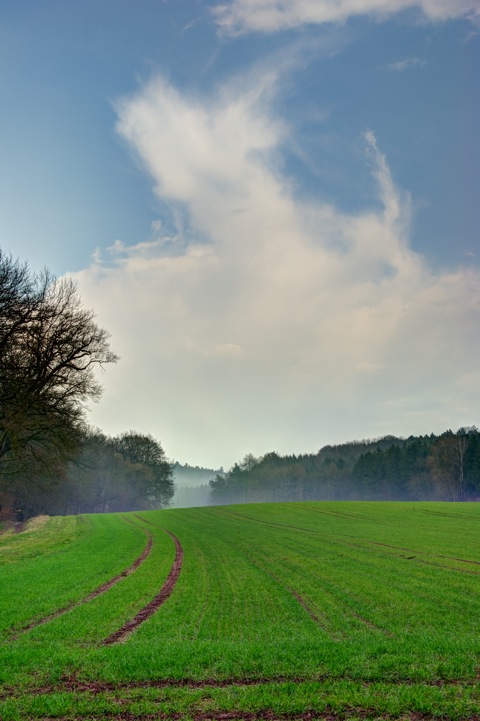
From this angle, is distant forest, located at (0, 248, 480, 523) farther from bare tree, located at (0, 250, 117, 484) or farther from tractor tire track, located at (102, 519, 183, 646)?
tractor tire track, located at (102, 519, 183, 646)

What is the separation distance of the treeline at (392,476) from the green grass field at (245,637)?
106459mm

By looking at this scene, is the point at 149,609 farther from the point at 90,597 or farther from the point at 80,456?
the point at 80,456

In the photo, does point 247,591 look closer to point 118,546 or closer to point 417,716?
point 417,716

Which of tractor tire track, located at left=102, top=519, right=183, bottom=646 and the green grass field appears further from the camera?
tractor tire track, located at left=102, top=519, right=183, bottom=646

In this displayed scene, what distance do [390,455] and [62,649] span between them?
146800mm

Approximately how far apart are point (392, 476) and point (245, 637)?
143745 mm

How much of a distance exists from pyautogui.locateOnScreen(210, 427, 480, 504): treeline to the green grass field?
106m

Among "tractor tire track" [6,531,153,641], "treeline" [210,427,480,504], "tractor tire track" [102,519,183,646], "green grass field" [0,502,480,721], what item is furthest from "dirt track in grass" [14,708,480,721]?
"treeline" [210,427,480,504]

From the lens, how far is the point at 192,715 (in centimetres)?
746

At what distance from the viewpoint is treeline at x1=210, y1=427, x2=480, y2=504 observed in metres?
120

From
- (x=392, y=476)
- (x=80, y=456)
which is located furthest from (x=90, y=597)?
(x=392, y=476)

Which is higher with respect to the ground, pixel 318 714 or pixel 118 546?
pixel 318 714

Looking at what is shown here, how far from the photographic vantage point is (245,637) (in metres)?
11.9

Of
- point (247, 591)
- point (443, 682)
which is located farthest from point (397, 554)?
point (443, 682)
